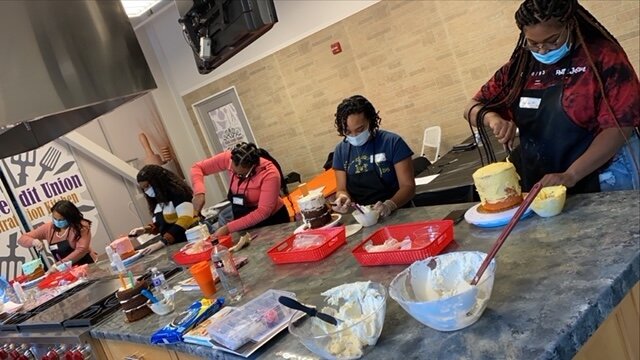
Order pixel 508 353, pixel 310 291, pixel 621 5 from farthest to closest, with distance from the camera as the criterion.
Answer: pixel 621 5, pixel 310 291, pixel 508 353

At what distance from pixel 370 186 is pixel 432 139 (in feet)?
9.30

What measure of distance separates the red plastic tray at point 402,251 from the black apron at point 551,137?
0.53 meters

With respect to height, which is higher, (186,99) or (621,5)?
(186,99)

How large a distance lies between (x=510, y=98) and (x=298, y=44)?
4.55m

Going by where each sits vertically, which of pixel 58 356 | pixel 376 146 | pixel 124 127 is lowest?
pixel 58 356

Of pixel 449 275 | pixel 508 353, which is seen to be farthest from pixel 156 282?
pixel 508 353

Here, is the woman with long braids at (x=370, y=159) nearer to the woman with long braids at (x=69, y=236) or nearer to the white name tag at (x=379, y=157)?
the white name tag at (x=379, y=157)

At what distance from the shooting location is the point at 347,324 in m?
1.29

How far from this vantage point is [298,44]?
20.4 feet

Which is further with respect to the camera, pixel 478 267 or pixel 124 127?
pixel 124 127

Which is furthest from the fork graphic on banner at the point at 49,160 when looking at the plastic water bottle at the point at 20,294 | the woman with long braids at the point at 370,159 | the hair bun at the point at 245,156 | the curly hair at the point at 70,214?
the woman with long braids at the point at 370,159

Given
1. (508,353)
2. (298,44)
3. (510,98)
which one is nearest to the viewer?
(508,353)

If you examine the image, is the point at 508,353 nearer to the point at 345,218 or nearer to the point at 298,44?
the point at 345,218

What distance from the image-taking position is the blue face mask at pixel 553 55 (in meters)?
1.77
